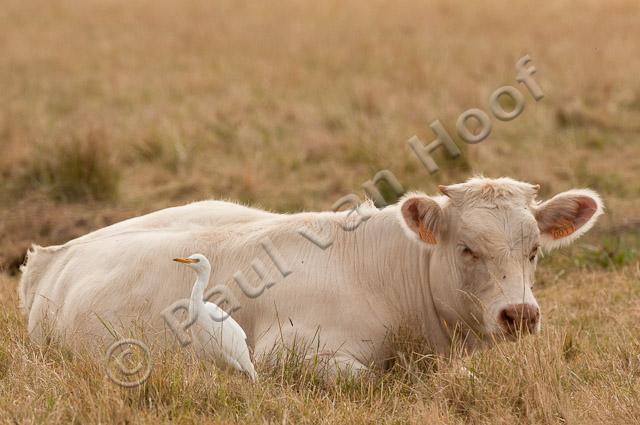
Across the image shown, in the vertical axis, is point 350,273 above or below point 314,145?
below

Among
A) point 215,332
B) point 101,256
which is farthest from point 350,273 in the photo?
point 101,256

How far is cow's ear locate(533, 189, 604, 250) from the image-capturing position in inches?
224

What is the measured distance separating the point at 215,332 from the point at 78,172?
5803 mm

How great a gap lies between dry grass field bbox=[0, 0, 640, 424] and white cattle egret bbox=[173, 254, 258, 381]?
17 cm

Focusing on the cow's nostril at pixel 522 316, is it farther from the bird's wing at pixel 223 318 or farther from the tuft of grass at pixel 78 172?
the tuft of grass at pixel 78 172

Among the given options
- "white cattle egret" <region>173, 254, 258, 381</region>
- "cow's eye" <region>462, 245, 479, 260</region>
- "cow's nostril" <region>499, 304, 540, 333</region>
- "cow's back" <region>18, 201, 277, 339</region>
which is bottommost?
"cow's nostril" <region>499, 304, 540, 333</region>

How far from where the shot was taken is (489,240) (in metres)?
5.43

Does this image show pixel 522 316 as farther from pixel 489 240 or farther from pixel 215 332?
pixel 215 332

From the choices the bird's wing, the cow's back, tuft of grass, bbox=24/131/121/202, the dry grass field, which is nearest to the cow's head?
the dry grass field
